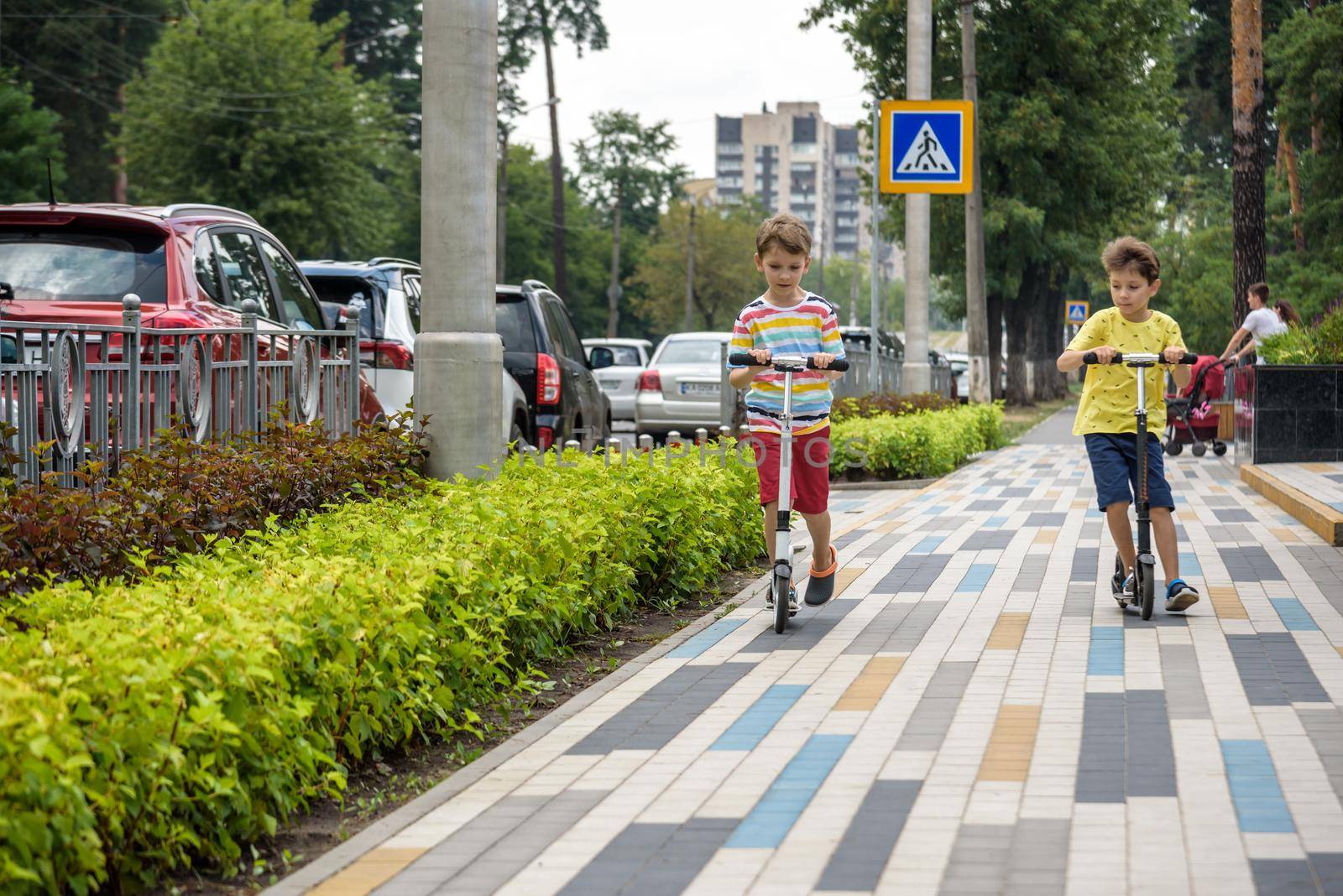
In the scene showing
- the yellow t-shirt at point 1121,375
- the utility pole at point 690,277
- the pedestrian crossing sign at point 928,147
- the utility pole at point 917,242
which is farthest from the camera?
the utility pole at point 690,277

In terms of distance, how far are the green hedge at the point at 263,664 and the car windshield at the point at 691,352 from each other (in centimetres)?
1677

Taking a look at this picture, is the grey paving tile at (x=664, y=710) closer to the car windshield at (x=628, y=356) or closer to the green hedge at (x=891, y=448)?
the green hedge at (x=891, y=448)

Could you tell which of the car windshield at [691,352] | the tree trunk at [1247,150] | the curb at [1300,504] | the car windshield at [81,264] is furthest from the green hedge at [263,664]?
the tree trunk at [1247,150]

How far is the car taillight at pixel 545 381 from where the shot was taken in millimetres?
13938

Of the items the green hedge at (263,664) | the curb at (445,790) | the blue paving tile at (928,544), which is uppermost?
the green hedge at (263,664)

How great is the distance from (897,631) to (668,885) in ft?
11.8

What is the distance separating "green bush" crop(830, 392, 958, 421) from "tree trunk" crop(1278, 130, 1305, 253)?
23.6 metres

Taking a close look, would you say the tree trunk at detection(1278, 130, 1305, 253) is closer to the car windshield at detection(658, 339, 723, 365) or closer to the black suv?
the car windshield at detection(658, 339, 723, 365)

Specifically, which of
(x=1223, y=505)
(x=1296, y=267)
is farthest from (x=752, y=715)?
(x=1296, y=267)

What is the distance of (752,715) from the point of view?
19.1 feet

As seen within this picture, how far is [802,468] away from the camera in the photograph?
795cm

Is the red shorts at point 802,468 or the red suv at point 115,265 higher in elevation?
the red suv at point 115,265

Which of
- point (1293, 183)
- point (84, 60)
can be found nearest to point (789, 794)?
point (1293, 183)

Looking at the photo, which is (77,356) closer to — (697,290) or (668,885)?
(668,885)
